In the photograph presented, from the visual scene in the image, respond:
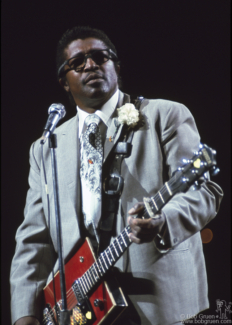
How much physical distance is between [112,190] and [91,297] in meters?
0.61

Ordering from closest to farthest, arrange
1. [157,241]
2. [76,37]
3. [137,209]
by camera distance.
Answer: [137,209]
[157,241]
[76,37]

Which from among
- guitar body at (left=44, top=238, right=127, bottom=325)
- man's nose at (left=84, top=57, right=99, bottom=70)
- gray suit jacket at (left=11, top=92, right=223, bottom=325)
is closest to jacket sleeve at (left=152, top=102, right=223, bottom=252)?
gray suit jacket at (left=11, top=92, right=223, bottom=325)

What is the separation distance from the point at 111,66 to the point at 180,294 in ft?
4.88

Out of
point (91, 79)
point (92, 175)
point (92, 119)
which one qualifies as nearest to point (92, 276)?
point (92, 175)

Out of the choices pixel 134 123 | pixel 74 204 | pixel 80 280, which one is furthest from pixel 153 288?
pixel 134 123

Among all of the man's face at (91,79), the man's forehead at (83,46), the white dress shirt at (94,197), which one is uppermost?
the man's forehead at (83,46)

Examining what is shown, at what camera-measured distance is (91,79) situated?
226cm

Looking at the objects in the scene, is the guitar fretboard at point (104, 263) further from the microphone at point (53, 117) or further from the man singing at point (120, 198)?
the microphone at point (53, 117)

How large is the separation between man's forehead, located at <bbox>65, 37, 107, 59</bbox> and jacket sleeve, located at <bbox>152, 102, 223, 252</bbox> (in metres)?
0.73

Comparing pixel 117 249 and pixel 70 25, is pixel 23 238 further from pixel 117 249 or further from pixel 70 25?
pixel 70 25

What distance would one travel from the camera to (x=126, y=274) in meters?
1.86

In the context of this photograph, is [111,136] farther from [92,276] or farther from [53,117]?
[92,276]

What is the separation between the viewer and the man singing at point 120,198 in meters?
1.73

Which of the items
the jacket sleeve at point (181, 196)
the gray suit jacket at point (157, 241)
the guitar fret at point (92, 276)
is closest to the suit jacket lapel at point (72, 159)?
the gray suit jacket at point (157, 241)
